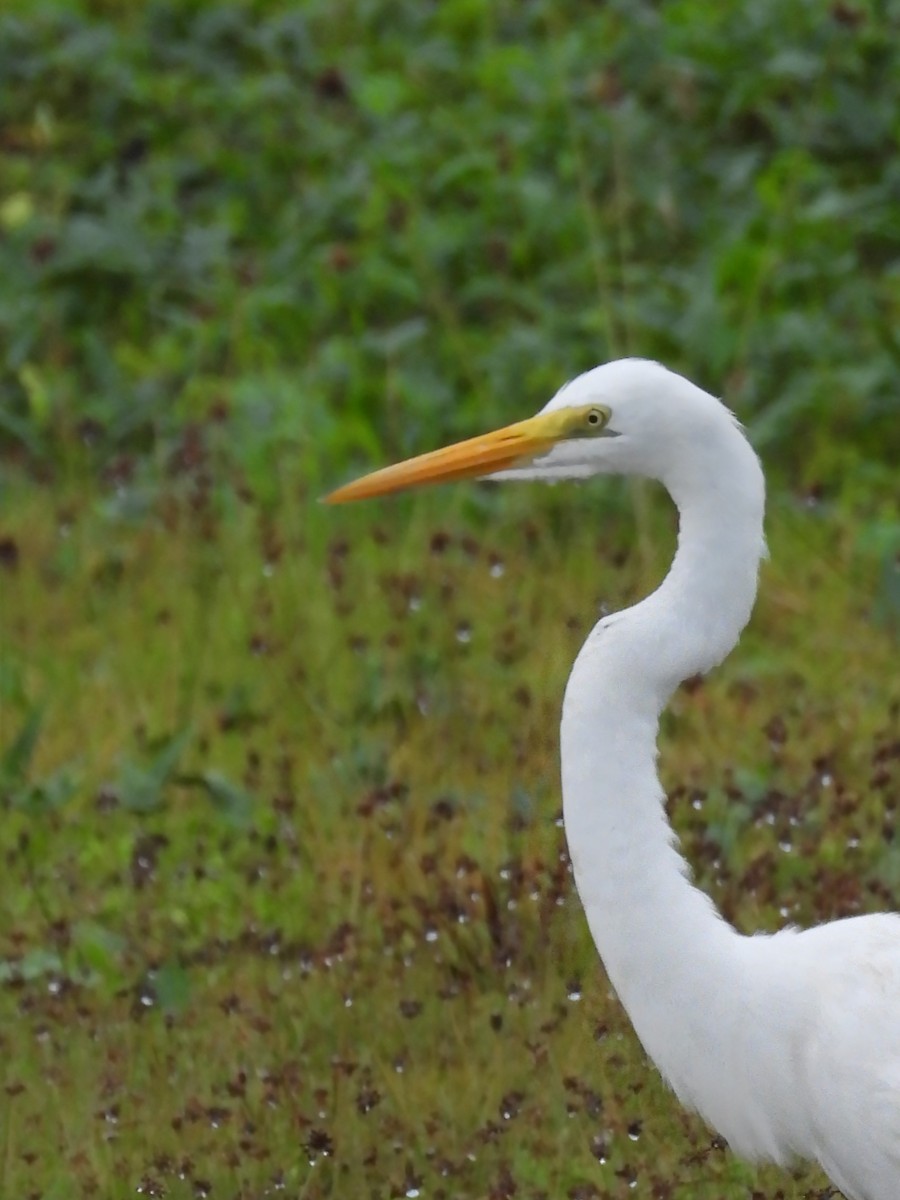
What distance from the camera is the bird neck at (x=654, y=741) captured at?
3166 millimetres

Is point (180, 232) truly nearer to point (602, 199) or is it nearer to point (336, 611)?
point (602, 199)

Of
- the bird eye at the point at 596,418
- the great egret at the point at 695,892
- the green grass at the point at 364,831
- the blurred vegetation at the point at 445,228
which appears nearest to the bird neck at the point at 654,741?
the great egret at the point at 695,892

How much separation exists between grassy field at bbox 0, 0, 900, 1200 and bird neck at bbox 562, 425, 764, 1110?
468 mm

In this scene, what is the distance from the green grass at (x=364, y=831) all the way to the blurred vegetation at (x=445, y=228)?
0.40 metres

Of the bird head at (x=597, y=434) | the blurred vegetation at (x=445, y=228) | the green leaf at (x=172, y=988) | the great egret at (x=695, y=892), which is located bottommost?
the blurred vegetation at (x=445, y=228)

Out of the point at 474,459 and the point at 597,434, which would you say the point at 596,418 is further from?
the point at 474,459

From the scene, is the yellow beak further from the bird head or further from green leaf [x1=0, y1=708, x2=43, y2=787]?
green leaf [x1=0, y1=708, x2=43, y2=787]

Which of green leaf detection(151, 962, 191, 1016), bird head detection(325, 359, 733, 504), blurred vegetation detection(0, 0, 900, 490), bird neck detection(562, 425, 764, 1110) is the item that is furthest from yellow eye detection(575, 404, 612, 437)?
blurred vegetation detection(0, 0, 900, 490)

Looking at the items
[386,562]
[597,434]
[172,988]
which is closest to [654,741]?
[597,434]

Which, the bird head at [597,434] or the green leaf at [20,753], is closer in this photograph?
the bird head at [597,434]

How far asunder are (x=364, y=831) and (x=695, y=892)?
1602 mm

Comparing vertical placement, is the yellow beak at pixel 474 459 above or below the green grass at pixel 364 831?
above

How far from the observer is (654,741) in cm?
319

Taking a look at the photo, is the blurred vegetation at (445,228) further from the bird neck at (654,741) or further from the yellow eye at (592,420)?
the bird neck at (654,741)
